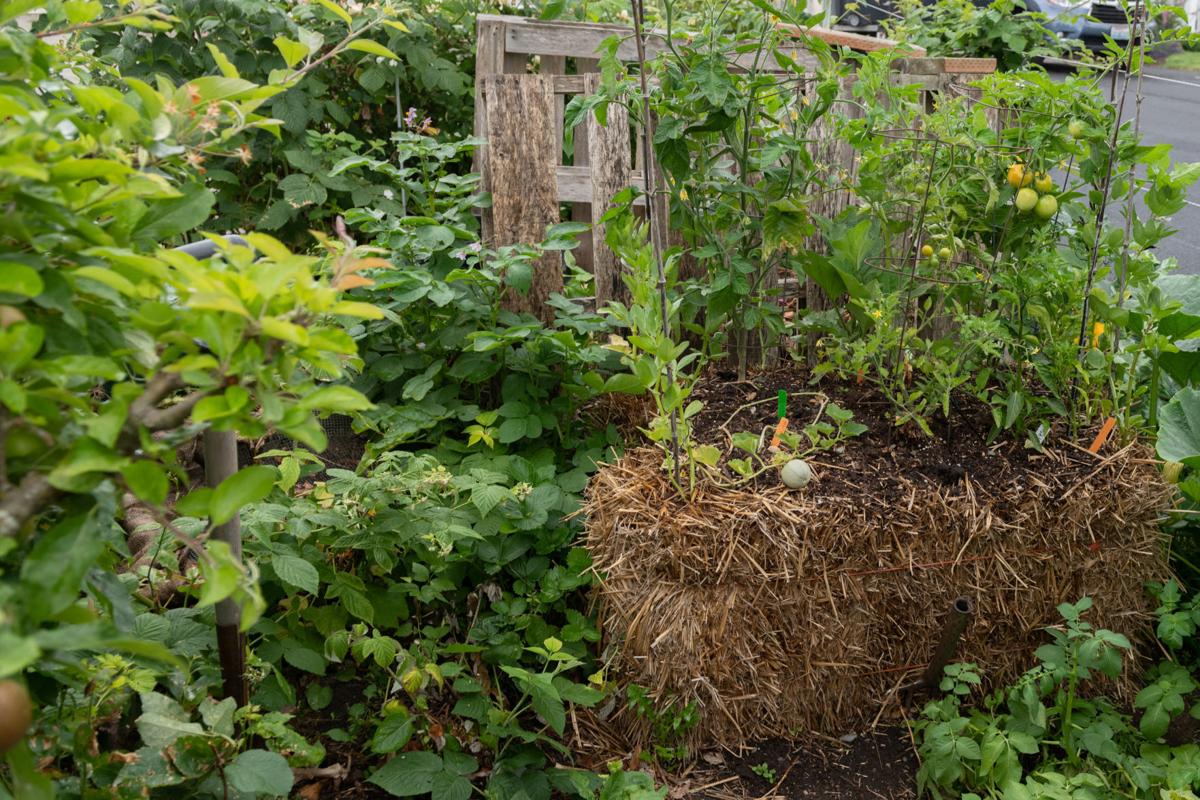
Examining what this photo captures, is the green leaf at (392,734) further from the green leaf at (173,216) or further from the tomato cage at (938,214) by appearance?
the tomato cage at (938,214)

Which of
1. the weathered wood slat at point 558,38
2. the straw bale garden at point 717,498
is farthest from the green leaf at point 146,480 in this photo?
the weathered wood slat at point 558,38

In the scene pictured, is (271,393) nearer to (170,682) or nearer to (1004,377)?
(170,682)

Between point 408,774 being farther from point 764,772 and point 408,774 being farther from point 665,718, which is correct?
point 764,772

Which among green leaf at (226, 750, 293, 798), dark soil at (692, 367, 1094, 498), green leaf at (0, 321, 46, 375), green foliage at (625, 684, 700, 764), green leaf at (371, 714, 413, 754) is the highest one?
green leaf at (0, 321, 46, 375)

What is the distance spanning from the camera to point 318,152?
3.77 meters

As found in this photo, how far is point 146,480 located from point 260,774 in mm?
809

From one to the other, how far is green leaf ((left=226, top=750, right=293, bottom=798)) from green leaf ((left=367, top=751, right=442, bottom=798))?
483mm

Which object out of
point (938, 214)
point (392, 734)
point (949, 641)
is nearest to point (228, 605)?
point (392, 734)

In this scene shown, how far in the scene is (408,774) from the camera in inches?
85.9

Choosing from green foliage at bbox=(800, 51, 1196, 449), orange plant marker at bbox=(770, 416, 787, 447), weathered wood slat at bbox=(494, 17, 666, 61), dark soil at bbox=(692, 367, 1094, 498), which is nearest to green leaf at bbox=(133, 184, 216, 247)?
dark soil at bbox=(692, 367, 1094, 498)

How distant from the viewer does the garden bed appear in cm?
248

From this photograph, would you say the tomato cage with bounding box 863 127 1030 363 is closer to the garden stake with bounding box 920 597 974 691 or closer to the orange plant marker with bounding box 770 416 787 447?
the orange plant marker with bounding box 770 416 787 447

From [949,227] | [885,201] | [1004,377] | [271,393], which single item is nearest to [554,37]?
[885,201]

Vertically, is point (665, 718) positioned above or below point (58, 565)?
below
